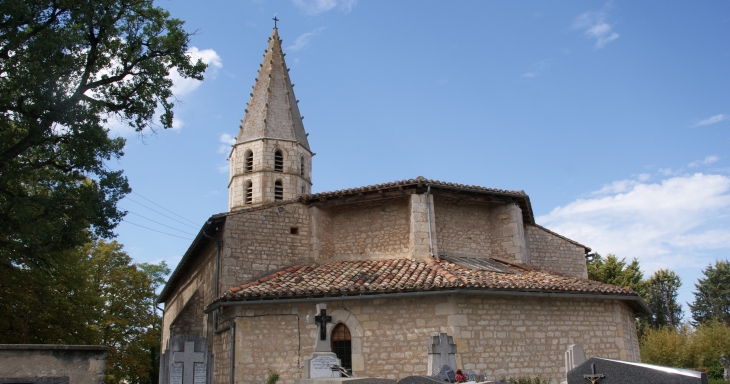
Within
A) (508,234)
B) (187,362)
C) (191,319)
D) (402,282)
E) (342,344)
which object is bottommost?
(187,362)

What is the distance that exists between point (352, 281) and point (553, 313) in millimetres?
4695

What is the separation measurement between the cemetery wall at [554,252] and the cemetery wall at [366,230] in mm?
5295

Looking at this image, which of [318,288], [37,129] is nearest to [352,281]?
[318,288]

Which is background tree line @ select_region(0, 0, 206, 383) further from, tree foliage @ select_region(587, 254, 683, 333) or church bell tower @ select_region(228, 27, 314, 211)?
tree foliage @ select_region(587, 254, 683, 333)

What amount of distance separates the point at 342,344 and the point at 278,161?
48.0 feet

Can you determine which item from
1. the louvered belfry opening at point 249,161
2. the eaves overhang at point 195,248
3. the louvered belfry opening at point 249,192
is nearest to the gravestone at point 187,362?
the eaves overhang at point 195,248

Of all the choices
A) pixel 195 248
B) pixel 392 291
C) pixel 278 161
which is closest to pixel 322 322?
pixel 392 291

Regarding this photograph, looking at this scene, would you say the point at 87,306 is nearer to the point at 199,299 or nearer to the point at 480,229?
the point at 199,299

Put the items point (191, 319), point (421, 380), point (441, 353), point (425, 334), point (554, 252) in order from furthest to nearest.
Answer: point (554, 252) → point (191, 319) → point (425, 334) → point (441, 353) → point (421, 380)

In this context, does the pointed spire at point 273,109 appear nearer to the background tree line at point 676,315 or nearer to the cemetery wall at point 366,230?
the cemetery wall at point 366,230

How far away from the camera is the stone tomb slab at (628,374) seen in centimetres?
586

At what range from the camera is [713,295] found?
4712 cm

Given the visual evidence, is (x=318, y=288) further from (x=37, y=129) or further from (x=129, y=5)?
(x=129, y=5)

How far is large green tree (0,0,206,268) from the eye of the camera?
11.0 metres
